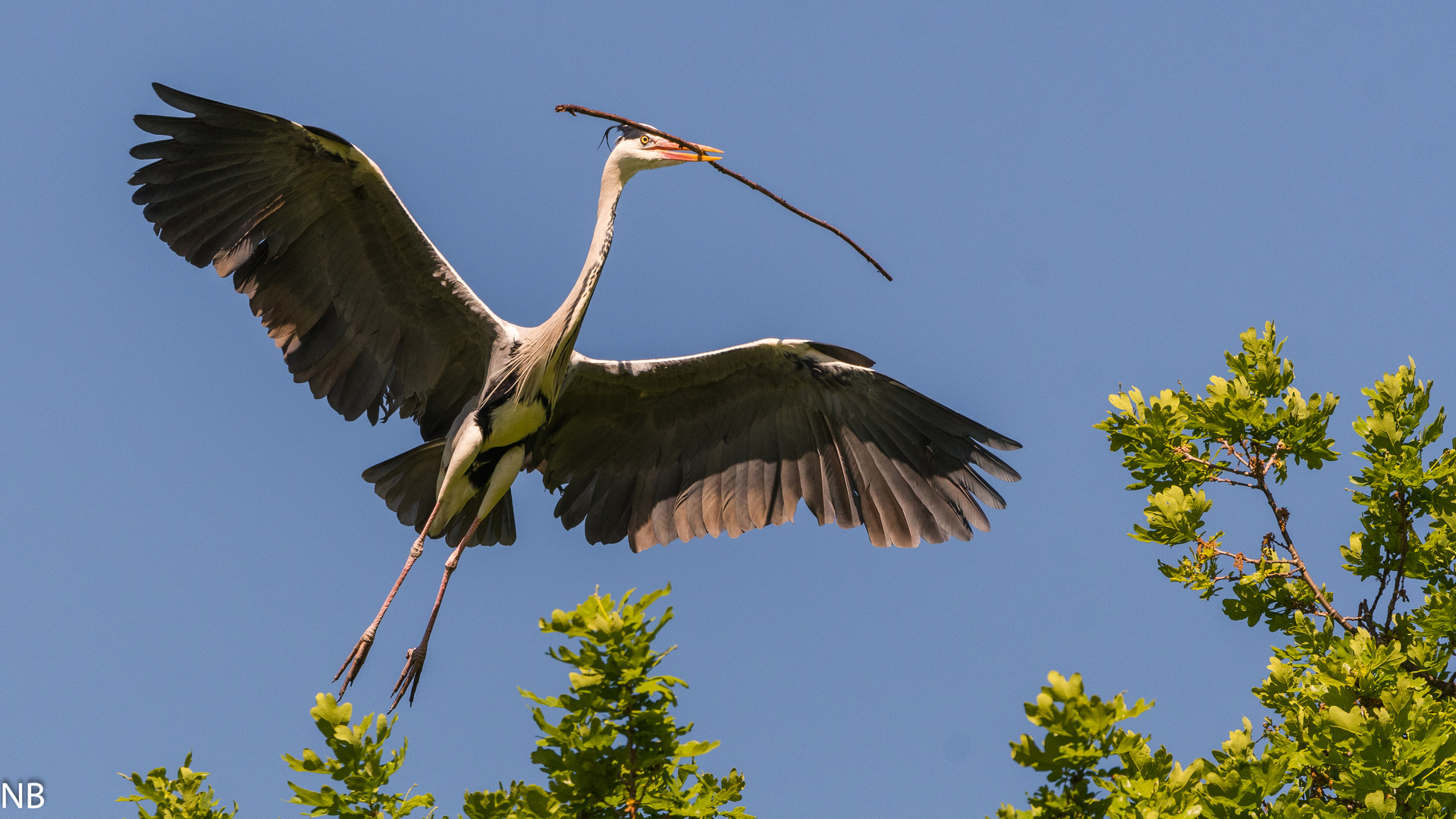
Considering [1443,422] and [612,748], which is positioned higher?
[1443,422]

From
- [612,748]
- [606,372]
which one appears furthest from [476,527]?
[612,748]

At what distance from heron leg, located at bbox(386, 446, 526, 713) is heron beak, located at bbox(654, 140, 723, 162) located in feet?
7.53

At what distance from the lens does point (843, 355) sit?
9508mm

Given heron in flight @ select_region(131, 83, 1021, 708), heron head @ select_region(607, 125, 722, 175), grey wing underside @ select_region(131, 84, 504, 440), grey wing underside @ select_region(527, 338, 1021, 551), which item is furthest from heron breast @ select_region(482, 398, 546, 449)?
heron head @ select_region(607, 125, 722, 175)

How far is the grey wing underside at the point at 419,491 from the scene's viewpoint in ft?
30.9

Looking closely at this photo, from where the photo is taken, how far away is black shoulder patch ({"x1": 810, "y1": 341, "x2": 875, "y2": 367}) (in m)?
9.45

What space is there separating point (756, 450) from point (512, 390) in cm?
199

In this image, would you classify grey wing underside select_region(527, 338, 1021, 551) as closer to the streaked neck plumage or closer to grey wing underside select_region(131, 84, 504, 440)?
the streaked neck plumage

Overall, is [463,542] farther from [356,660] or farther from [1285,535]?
[1285,535]

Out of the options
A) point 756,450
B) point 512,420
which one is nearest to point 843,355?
point 756,450

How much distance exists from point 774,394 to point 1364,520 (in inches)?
168

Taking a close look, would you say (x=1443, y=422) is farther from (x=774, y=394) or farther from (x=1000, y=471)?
(x=774, y=394)

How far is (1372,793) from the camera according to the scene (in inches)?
206

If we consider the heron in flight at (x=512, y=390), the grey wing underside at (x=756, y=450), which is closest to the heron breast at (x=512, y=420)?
the heron in flight at (x=512, y=390)
